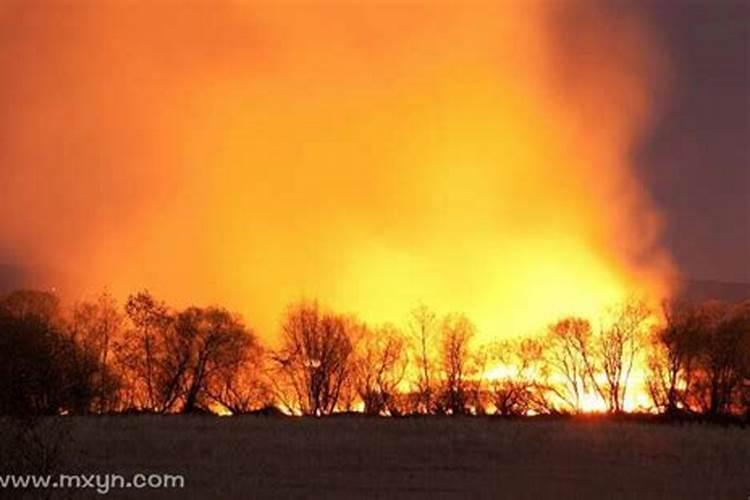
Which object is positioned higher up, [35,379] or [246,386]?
[246,386]

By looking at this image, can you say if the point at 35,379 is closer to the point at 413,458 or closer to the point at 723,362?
the point at 413,458

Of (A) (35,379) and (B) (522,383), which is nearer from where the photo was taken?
(A) (35,379)

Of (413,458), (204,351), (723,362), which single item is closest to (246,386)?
(204,351)

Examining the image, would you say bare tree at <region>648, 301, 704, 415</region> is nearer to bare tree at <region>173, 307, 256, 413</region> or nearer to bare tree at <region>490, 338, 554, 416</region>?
bare tree at <region>490, 338, 554, 416</region>

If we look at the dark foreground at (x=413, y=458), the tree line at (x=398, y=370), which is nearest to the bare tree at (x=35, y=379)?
the dark foreground at (x=413, y=458)

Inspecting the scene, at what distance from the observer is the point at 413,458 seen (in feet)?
93.2

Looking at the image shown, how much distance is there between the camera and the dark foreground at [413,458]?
22.1 metres

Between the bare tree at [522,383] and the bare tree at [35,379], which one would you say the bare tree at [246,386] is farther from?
the bare tree at [35,379]

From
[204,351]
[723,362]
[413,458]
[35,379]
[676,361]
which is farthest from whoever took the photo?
[204,351]


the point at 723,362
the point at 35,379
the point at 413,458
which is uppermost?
the point at 723,362

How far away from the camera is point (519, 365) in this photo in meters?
102

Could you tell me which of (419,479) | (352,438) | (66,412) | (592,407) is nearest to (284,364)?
(592,407)

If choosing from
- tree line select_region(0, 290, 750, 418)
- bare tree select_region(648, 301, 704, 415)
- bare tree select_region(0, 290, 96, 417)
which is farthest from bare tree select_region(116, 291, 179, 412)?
bare tree select_region(0, 290, 96, 417)

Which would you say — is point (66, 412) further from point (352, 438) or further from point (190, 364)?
point (190, 364)
